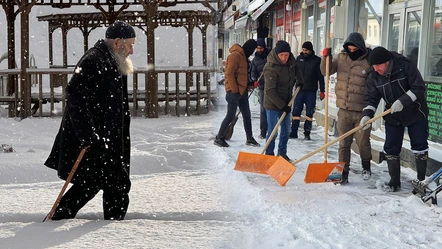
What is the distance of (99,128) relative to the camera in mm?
4035

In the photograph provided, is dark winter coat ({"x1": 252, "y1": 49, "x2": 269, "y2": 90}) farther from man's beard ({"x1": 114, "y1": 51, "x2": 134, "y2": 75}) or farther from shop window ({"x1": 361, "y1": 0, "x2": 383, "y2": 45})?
man's beard ({"x1": 114, "y1": 51, "x2": 134, "y2": 75})

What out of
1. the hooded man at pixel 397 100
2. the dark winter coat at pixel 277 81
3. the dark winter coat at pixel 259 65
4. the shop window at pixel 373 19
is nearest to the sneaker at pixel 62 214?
the hooded man at pixel 397 100

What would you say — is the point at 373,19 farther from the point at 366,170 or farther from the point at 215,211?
the point at 215,211

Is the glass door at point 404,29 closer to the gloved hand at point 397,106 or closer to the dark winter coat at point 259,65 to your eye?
the dark winter coat at point 259,65

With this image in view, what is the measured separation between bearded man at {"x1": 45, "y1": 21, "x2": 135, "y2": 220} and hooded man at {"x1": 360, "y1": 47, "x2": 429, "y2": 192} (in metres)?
2.60

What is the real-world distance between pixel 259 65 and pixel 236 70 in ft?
4.21

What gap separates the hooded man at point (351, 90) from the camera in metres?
5.88

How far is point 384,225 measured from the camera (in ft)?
14.3

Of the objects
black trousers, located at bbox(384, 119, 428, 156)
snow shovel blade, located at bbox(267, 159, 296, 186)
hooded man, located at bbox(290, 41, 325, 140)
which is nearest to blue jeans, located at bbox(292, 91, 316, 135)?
hooded man, located at bbox(290, 41, 325, 140)

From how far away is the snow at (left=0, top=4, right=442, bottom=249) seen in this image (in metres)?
3.86

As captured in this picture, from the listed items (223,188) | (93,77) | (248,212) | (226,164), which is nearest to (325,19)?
(226,164)

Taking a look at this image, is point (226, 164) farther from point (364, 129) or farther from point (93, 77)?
point (93, 77)

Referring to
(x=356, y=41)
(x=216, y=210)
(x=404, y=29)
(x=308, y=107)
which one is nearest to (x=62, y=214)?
(x=216, y=210)

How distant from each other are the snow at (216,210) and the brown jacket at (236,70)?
37.3 inches
